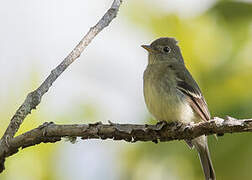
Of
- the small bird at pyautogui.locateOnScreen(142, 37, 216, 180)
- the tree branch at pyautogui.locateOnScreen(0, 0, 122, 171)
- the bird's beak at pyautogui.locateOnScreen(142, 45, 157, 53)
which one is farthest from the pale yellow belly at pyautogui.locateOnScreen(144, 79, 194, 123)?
the tree branch at pyautogui.locateOnScreen(0, 0, 122, 171)

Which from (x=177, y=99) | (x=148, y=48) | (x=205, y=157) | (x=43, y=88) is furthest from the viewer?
(x=148, y=48)

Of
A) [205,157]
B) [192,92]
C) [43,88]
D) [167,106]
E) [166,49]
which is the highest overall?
[166,49]

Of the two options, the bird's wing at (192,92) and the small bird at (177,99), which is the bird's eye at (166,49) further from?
the bird's wing at (192,92)

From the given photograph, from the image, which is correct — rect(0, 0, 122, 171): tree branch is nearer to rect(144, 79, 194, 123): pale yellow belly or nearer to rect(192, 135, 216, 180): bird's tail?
rect(144, 79, 194, 123): pale yellow belly

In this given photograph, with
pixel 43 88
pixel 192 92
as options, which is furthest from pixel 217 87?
pixel 43 88

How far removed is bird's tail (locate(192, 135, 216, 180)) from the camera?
4.57m

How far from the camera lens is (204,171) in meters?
4.57

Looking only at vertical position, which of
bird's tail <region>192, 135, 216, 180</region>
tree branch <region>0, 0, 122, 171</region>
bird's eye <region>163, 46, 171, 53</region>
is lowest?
bird's tail <region>192, 135, 216, 180</region>

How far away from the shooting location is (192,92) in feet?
17.0

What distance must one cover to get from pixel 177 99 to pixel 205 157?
0.63 meters

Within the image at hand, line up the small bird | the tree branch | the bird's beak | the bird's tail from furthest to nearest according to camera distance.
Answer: the bird's beak → the small bird → the bird's tail → the tree branch

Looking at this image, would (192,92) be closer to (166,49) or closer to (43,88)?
(166,49)

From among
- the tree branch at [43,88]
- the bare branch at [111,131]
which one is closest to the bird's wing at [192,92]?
the bare branch at [111,131]

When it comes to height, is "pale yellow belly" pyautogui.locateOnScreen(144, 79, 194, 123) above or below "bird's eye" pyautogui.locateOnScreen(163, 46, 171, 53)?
below
